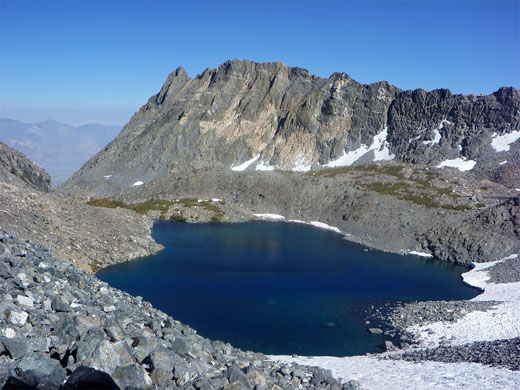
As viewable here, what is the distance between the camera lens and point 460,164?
419ft

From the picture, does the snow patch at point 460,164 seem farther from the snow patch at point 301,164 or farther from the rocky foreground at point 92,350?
the rocky foreground at point 92,350

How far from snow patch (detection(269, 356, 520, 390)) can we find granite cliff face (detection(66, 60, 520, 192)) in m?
119

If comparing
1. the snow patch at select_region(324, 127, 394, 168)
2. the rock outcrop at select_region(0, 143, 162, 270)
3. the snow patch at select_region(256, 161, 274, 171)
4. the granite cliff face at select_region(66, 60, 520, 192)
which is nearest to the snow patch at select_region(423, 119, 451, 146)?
the granite cliff face at select_region(66, 60, 520, 192)

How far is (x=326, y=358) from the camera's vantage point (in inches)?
1109

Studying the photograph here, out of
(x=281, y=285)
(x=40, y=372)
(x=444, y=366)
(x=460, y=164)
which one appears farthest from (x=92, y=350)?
(x=460, y=164)

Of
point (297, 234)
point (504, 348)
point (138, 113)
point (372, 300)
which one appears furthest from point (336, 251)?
point (138, 113)

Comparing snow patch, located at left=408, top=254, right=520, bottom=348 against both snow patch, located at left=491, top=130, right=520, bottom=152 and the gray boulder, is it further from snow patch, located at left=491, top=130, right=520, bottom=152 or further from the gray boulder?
snow patch, located at left=491, top=130, right=520, bottom=152

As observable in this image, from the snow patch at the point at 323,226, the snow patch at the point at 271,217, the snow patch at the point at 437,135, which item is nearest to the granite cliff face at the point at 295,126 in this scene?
the snow patch at the point at 437,135

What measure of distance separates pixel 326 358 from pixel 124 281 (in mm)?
26045

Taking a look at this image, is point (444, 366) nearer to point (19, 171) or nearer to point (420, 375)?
point (420, 375)

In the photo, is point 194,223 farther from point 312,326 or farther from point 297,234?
point 312,326

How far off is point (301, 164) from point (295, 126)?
54.7 ft

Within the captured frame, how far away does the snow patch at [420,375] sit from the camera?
67.2 feet

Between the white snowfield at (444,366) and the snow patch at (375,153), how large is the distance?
10643 cm
